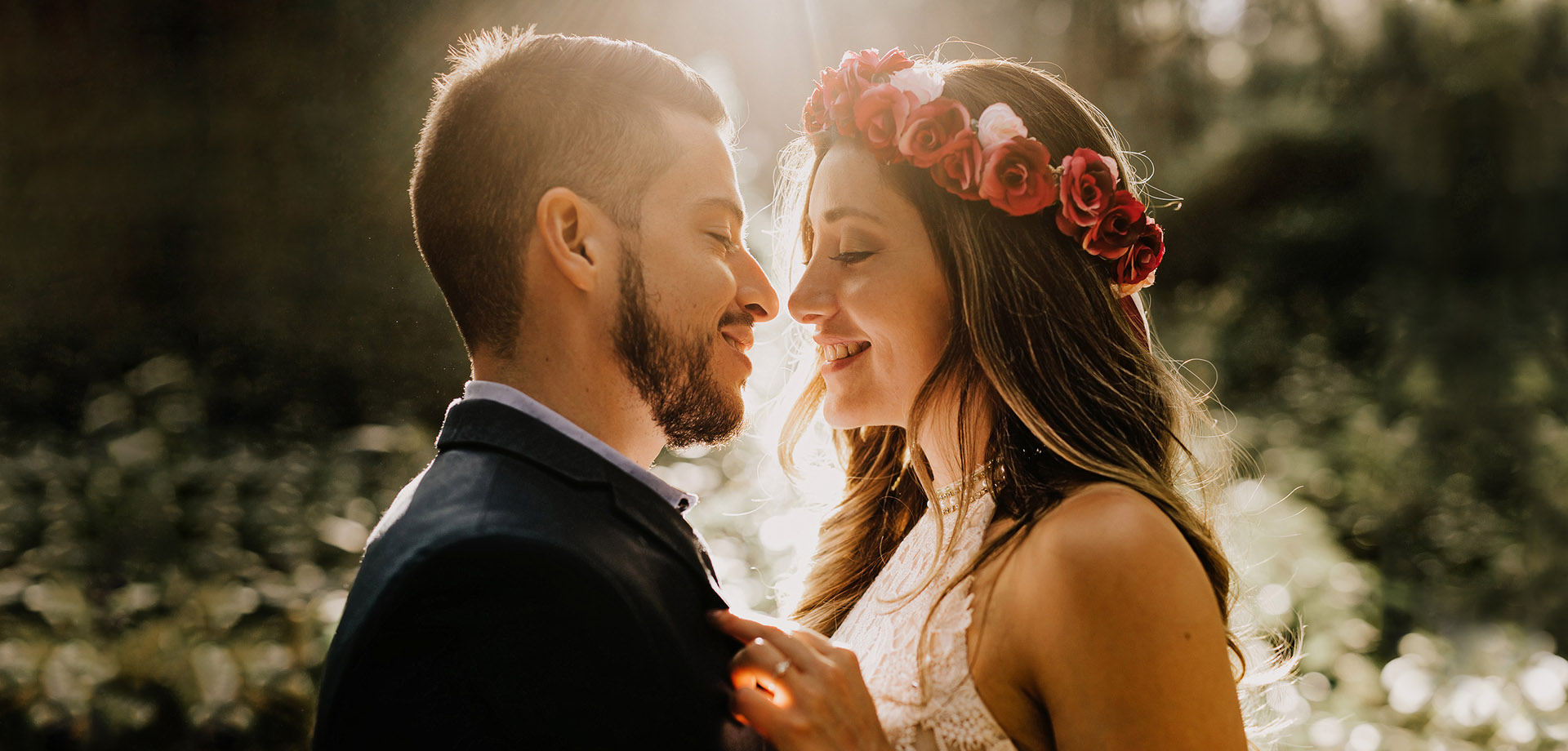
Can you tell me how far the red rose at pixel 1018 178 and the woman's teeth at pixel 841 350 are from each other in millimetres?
479

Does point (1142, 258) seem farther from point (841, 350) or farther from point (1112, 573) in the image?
point (1112, 573)

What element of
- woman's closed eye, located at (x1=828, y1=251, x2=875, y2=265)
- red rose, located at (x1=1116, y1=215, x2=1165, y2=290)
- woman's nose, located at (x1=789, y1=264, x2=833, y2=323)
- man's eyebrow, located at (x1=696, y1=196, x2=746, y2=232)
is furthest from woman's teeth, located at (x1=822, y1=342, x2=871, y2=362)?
red rose, located at (x1=1116, y1=215, x2=1165, y2=290)

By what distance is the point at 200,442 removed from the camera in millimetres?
4156

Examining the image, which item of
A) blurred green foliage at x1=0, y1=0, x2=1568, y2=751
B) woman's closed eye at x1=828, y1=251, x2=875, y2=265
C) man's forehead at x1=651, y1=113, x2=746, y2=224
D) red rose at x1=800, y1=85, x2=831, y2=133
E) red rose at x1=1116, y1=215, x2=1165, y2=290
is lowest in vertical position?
blurred green foliage at x1=0, y1=0, x2=1568, y2=751

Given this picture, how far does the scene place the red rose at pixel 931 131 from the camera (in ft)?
6.90

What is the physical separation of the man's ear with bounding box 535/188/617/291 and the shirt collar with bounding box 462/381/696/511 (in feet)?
0.85

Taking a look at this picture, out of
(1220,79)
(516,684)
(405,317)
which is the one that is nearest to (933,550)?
(516,684)

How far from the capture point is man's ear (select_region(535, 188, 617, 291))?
184 cm

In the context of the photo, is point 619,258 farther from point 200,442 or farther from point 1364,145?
point 1364,145

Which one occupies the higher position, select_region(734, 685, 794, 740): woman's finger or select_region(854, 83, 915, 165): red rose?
select_region(854, 83, 915, 165): red rose

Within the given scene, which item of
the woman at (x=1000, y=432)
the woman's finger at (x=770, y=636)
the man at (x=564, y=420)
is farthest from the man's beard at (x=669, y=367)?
the woman's finger at (x=770, y=636)

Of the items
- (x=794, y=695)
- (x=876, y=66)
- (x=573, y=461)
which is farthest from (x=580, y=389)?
(x=876, y=66)

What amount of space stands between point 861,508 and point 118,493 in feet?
10.3

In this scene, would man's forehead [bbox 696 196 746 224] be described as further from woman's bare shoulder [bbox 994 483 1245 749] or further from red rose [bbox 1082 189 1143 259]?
woman's bare shoulder [bbox 994 483 1245 749]
